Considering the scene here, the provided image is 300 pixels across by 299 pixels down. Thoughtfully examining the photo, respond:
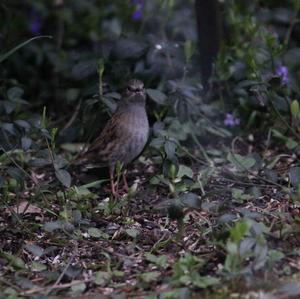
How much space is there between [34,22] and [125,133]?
249cm

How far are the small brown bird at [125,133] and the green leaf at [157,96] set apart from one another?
64 mm

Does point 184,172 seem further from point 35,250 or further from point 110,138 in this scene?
point 35,250

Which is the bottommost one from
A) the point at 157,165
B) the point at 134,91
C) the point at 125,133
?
the point at 157,165

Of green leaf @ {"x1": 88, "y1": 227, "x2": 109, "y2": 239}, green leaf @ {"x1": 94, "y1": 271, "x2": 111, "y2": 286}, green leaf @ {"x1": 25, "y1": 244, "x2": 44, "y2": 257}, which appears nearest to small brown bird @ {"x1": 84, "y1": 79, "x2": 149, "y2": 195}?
green leaf @ {"x1": 88, "y1": 227, "x2": 109, "y2": 239}

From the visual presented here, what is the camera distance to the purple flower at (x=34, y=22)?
6836mm

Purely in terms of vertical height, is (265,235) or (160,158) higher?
(265,235)

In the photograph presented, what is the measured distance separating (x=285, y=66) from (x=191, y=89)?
89 centimetres

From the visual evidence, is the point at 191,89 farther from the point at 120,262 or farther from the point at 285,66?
the point at 120,262

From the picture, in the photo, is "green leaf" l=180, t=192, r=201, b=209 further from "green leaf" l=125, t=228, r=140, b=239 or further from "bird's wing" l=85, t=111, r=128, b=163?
"bird's wing" l=85, t=111, r=128, b=163

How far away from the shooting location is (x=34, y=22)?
22.6 ft

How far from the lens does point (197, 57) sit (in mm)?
6070

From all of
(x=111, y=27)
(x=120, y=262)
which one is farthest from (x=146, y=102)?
(x=120, y=262)

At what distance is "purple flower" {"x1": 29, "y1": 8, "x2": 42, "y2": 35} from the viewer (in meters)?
6.84

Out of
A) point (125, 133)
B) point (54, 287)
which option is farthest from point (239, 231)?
point (125, 133)
